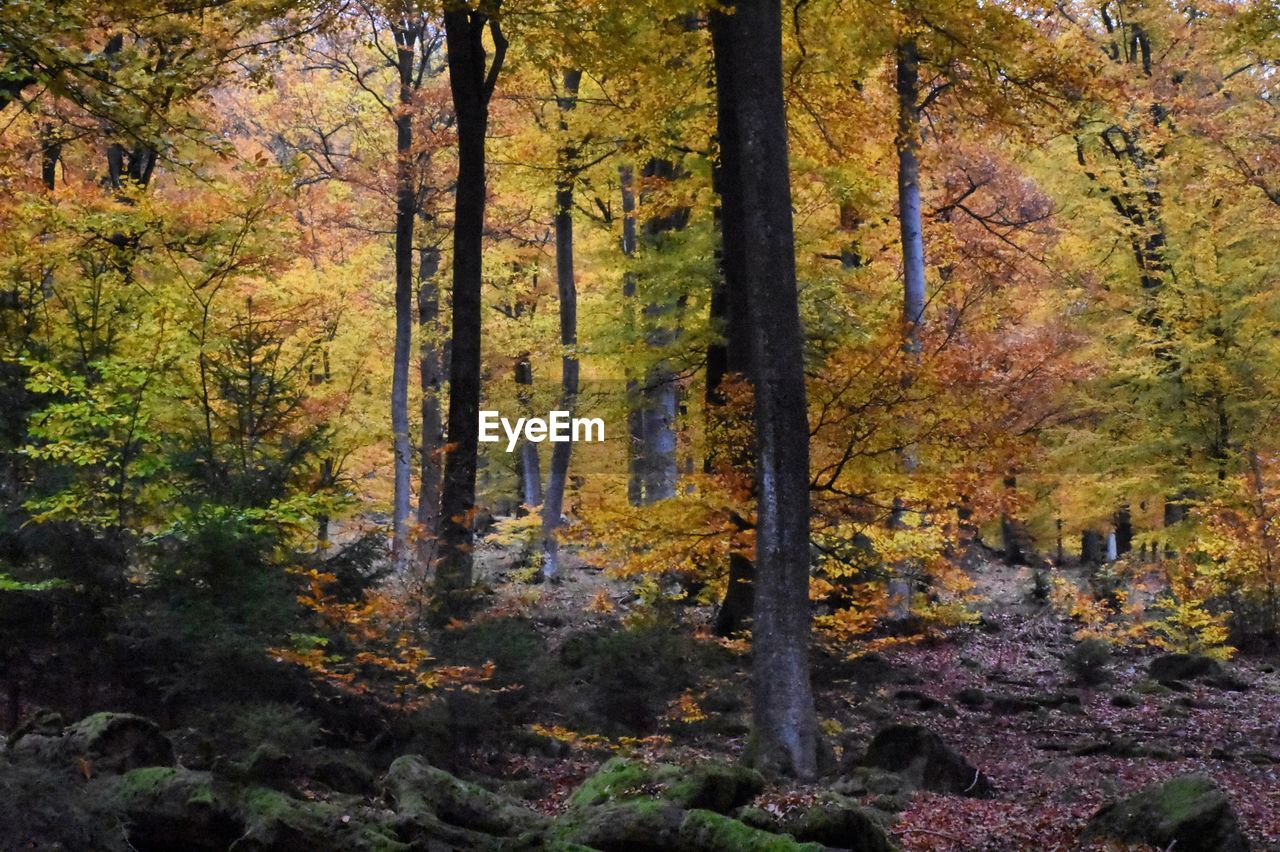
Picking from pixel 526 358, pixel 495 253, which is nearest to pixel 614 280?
pixel 495 253

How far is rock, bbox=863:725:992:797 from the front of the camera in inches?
332

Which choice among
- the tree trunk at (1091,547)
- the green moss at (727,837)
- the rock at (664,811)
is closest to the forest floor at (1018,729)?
the rock at (664,811)

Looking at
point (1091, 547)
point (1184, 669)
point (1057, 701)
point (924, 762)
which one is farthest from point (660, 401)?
point (1091, 547)

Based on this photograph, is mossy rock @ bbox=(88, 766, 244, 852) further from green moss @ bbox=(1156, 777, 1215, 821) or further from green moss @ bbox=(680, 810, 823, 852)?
green moss @ bbox=(1156, 777, 1215, 821)

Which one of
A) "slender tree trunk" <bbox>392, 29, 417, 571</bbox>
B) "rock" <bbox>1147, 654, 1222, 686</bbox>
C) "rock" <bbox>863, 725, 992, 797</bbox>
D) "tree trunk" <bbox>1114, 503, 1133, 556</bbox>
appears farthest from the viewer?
"tree trunk" <bbox>1114, 503, 1133, 556</bbox>

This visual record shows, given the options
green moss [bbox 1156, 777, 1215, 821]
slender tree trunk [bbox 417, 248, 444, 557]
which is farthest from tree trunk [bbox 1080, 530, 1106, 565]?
green moss [bbox 1156, 777, 1215, 821]

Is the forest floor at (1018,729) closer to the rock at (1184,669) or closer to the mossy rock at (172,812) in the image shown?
the rock at (1184,669)

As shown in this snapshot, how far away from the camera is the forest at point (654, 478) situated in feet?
22.0

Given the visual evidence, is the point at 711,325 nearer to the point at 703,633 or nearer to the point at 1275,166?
the point at 703,633

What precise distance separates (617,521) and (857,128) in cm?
625

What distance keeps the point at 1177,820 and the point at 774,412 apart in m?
3.84

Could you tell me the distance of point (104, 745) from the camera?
606 centimetres

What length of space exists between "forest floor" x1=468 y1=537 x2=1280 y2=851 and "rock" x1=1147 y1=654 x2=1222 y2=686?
0.27 m

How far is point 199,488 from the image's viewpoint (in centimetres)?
980
